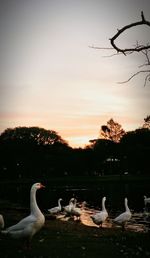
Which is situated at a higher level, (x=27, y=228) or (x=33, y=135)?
(x=33, y=135)

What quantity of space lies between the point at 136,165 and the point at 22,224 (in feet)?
375

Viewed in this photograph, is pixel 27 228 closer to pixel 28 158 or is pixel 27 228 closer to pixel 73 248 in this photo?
pixel 73 248

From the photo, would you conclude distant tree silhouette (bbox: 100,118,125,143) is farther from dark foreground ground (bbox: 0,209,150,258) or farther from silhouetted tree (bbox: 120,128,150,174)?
dark foreground ground (bbox: 0,209,150,258)

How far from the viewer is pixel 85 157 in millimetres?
137750

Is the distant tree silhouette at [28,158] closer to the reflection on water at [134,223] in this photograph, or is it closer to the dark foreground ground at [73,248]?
the reflection on water at [134,223]

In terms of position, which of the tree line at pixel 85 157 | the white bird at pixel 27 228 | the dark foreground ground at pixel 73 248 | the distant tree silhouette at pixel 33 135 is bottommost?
the dark foreground ground at pixel 73 248

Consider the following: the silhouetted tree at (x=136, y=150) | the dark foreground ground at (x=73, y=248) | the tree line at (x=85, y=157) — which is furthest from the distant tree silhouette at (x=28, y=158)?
the dark foreground ground at (x=73, y=248)

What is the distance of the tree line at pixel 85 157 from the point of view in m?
129

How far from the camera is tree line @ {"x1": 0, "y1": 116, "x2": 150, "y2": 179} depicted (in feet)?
424

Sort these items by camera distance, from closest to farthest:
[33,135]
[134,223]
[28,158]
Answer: [134,223], [28,158], [33,135]

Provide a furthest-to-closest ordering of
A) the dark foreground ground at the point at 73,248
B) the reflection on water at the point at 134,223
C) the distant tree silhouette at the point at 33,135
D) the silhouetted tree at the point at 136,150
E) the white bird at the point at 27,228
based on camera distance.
A: the distant tree silhouette at the point at 33,135
the silhouetted tree at the point at 136,150
the reflection on water at the point at 134,223
the white bird at the point at 27,228
the dark foreground ground at the point at 73,248

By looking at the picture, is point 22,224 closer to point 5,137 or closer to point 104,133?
point 104,133

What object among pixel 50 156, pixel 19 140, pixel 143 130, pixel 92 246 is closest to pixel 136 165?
pixel 143 130

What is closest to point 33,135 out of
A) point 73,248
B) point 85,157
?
point 85,157
